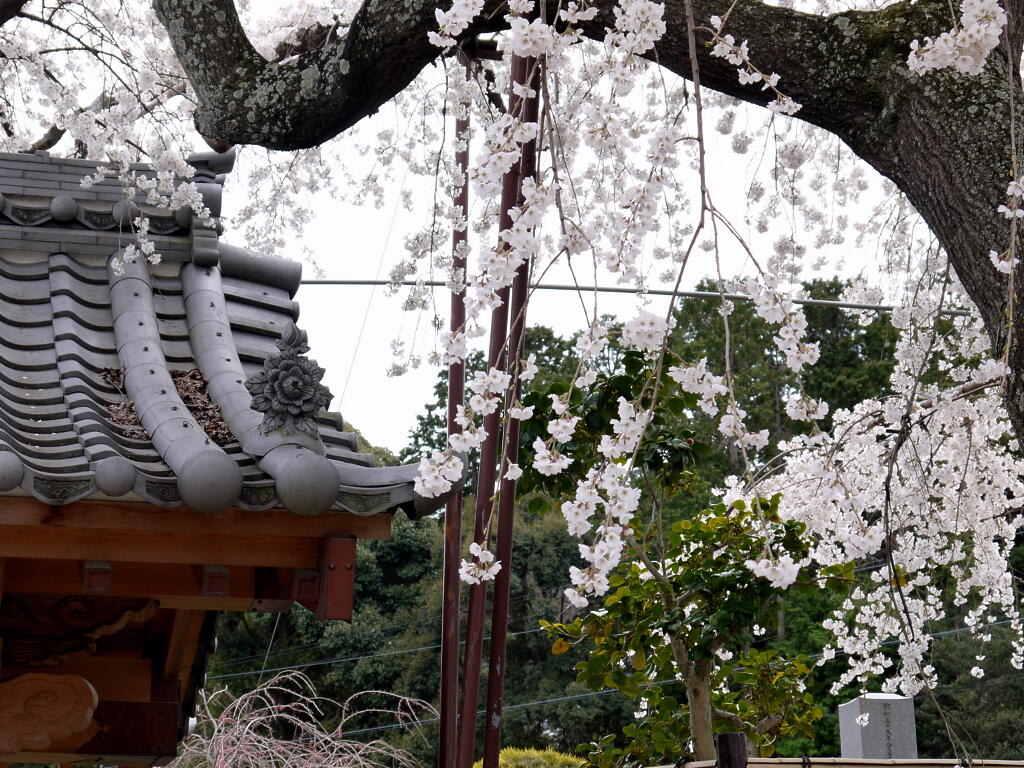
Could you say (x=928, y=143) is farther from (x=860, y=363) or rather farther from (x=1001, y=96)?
(x=860, y=363)

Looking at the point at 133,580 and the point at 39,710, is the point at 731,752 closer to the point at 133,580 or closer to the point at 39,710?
the point at 133,580

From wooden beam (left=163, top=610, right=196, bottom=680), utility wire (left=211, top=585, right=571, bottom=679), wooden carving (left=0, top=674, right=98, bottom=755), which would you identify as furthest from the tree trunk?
utility wire (left=211, top=585, right=571, bottom=679)

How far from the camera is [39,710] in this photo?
2.18m

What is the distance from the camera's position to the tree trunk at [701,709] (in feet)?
8.82

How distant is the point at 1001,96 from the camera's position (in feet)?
5.07

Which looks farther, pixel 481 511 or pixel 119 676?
pixel 119 676

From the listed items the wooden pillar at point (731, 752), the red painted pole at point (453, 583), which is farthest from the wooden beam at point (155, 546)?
the wooden pillar at point (731, 752)

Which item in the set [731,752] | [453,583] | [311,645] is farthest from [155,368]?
[311,645]

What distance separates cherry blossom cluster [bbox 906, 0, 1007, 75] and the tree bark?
0.22 metres

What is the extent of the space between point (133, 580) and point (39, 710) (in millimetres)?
342

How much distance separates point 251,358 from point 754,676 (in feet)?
5.64

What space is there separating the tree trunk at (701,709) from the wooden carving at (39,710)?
4.62ft

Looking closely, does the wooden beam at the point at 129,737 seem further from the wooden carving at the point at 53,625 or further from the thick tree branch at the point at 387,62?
the thick tree branch at the point at 387,62

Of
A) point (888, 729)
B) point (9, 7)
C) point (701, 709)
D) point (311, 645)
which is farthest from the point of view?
point (311, 645)
